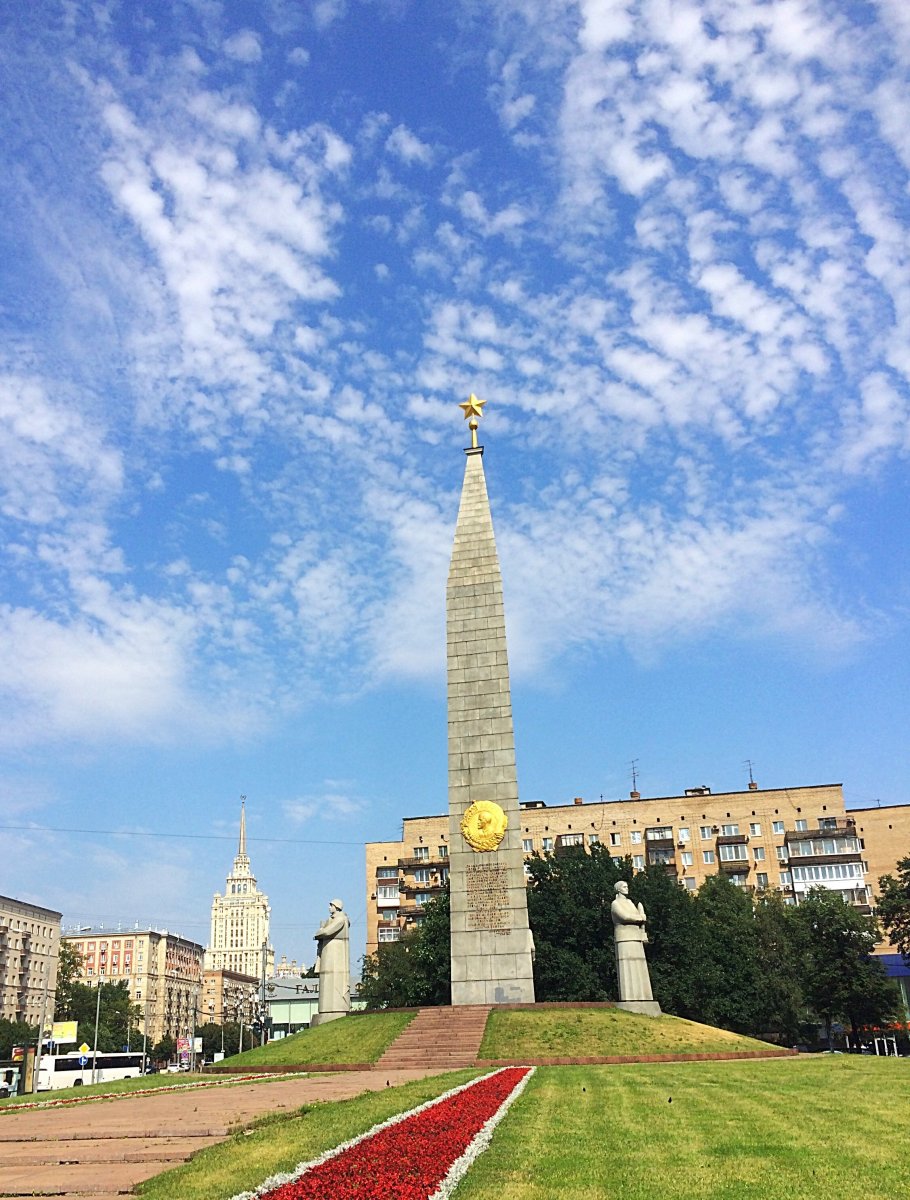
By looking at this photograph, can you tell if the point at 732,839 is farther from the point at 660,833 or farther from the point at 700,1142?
the point at 700,1142

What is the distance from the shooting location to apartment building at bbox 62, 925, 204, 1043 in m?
148

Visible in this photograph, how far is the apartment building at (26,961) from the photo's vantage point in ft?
301

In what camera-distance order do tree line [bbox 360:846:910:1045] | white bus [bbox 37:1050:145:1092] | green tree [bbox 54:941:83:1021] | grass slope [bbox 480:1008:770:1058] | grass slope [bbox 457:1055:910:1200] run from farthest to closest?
green tree [bbox 54:941:83:1021] → white bus [bbox 37:1050:145:1092] → tree line [bbox 360:846:910:1045] → grass slope [bbox 480:1008:770:1058] → grass slope [bbox 457:1055:910:1200]

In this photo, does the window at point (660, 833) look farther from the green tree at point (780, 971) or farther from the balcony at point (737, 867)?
the green tree at point (780, 971)

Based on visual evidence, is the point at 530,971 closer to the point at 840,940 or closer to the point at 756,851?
the point at 840,940

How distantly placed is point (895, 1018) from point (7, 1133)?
53554 mm

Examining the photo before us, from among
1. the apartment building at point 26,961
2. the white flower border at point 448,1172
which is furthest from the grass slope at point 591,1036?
the apartment building at point 26,961

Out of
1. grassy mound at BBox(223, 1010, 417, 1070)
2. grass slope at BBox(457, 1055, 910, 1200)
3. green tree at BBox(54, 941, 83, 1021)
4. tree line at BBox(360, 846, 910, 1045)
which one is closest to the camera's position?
grass slope at BBox(457, 1055, 910, 1200)

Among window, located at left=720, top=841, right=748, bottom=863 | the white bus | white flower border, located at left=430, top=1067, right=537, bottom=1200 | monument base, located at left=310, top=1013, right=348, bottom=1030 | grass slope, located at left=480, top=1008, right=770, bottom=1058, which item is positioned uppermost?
window, located at left=720, top=841, right=748, bottom=863

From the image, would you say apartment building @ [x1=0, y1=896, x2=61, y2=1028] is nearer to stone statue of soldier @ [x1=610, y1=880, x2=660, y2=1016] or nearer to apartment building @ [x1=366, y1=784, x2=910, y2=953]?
apartment building @ [x1=366, y1=784, x2=910, y2=953]

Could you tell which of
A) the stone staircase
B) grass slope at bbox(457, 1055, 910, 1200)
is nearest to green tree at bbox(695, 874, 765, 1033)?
the stone staircase

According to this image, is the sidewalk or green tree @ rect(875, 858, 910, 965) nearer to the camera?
the sidewalk

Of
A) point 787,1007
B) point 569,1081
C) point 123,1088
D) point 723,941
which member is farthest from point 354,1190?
point 787,1007

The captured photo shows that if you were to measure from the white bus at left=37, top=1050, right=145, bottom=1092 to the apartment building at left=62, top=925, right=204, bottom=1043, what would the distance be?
89700mm
